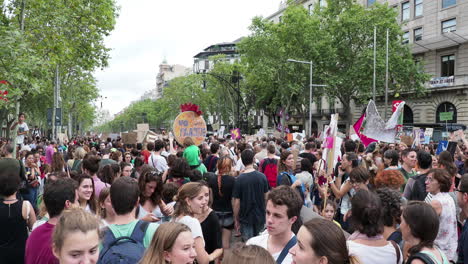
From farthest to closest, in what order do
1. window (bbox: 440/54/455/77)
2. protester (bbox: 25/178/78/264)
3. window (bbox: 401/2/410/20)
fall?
window (bbox: 401/2/410/20) < window (bbox: 440/54/455/77) < protester (bbox: 25/178/78/264)

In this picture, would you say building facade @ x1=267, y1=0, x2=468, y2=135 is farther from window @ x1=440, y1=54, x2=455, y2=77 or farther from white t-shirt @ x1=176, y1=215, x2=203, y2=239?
white t-shirt @ x1=176, y1=215, x2=203, y2=239

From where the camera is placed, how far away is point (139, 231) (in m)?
3.05

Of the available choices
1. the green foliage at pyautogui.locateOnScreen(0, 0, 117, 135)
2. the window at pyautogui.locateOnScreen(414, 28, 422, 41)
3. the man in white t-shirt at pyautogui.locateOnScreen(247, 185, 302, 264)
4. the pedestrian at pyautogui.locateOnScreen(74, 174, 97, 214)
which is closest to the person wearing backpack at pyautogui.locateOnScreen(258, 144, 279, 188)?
the pedestrian at pyautogui.locateOnScreen(74, 174, 97, 214)

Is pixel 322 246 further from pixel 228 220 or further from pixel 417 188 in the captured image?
pixel 228 220

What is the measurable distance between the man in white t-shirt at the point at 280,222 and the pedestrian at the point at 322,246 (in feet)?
1.89

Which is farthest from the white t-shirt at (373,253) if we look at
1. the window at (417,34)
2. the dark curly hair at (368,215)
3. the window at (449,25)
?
the window at (417,34)

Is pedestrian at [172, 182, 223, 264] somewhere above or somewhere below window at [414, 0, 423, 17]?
below

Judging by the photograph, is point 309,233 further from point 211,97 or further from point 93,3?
point 211,97

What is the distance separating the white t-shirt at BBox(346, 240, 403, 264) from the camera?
2.81 meters

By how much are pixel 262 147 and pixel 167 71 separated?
494ft

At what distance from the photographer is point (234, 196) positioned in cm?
601

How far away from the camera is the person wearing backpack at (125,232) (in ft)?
8.70

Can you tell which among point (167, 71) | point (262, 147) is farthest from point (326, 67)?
point (167, 71)

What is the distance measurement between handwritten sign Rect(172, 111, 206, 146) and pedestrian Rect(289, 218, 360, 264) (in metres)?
9.55
